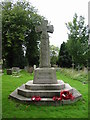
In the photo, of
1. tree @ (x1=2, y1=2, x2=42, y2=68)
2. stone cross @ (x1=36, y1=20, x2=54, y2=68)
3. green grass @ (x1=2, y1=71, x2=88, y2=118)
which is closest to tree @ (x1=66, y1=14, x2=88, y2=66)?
tree @ (x1=2, y1=2, x2=42, y2=68)

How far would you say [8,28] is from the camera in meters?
26.5

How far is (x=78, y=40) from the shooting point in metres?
28.2

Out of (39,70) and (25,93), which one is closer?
(25,93)

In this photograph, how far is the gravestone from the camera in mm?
7557

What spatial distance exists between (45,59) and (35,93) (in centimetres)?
209

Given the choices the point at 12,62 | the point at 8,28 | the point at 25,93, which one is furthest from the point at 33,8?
the point at 25,93

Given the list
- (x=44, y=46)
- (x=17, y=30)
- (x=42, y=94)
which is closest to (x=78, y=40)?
(x=17, y=30)

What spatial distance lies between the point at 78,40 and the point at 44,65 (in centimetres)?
2142

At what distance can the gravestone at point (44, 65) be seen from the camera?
7.56 metres

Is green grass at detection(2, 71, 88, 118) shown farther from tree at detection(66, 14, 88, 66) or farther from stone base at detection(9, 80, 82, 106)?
tree at detection(66, 14, 88, 66)

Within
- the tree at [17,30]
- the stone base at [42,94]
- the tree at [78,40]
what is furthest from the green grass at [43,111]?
the tree at [78,40]

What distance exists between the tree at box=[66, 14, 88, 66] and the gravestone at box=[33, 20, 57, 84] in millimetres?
20342

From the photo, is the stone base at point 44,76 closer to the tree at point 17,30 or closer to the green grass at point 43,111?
the green grass at point 43,111

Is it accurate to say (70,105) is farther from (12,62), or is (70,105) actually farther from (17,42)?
(12,62)
